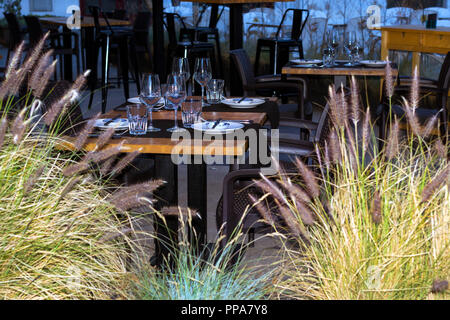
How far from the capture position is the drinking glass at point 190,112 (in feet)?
9.41

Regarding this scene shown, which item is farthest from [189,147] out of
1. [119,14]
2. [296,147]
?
[119,14]

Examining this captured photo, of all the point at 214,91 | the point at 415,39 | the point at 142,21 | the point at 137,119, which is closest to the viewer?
the point at 137,119

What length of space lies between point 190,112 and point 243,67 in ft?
6.68

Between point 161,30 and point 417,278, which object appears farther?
point 161,30

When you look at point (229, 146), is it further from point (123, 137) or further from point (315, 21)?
point (315, 21)

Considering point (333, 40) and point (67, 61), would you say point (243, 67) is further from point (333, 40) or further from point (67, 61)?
point (67, 61)

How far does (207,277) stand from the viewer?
169 cm

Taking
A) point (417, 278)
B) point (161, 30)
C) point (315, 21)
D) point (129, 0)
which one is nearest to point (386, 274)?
point (417, 278)

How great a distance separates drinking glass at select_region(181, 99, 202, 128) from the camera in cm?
287

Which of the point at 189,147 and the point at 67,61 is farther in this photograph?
the point at 67,61

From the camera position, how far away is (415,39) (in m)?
6.73

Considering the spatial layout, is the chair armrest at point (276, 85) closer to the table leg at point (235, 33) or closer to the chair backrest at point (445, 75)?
the chair backrest at point (445, 75)

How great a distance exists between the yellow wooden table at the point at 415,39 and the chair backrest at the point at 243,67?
201cm

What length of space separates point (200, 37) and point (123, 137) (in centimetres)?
591
